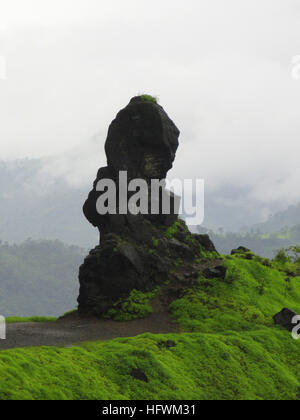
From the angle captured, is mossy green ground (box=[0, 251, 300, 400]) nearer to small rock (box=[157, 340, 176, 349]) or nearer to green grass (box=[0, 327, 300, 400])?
green grass (box=[0, 327, 300, 400])

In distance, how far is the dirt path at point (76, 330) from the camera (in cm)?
2322

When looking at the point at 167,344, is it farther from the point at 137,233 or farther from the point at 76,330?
the point at 137,233

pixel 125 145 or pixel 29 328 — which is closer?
pixel 29 328

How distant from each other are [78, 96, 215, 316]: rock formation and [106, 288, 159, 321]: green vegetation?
1.81 ft

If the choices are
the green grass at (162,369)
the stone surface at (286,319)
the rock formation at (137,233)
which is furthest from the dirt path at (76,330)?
the stone surface at (286,319)

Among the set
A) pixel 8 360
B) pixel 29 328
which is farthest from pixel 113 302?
pixel 8 360

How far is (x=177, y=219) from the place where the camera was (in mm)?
39406

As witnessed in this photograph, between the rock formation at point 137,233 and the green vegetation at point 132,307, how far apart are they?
55cm

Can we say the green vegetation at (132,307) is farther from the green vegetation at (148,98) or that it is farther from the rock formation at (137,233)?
the green vegetation at (148,98)

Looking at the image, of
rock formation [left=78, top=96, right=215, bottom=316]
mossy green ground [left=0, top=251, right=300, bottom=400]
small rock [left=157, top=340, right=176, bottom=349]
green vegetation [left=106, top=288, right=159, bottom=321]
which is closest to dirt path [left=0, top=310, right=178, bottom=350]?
green vegetation [left=106, top=288, right=159, bottom=321]

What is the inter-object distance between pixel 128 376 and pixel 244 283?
17.9m

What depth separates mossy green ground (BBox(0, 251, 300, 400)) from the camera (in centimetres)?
1562
